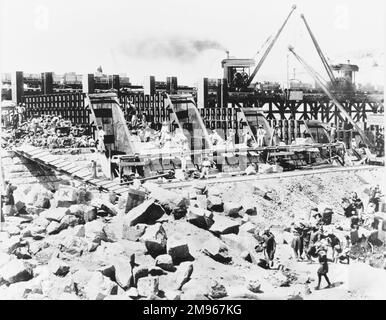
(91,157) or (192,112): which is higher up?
(192,112)

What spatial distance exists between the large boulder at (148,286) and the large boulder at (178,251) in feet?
2.66

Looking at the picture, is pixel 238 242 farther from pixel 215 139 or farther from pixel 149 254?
pixel 215 139

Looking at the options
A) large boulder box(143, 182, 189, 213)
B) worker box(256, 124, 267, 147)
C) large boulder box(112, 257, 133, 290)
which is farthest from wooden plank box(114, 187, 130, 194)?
worker box(256, 124, 267, 147)

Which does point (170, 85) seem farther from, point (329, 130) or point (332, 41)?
point (332, 41)

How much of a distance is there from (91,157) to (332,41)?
27.9ft

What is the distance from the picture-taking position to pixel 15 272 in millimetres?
9977

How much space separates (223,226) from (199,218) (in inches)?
26.0

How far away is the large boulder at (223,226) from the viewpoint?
1199 centimetres

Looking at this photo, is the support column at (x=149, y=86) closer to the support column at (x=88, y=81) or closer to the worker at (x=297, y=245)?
the support column at (x=88, y=81)

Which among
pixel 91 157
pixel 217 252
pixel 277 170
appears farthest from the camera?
pixel 277 170

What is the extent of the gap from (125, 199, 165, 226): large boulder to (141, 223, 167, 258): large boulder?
0.47 meters

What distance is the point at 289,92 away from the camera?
23688mm

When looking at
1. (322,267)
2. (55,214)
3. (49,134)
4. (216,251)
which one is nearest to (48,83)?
(49,134)
